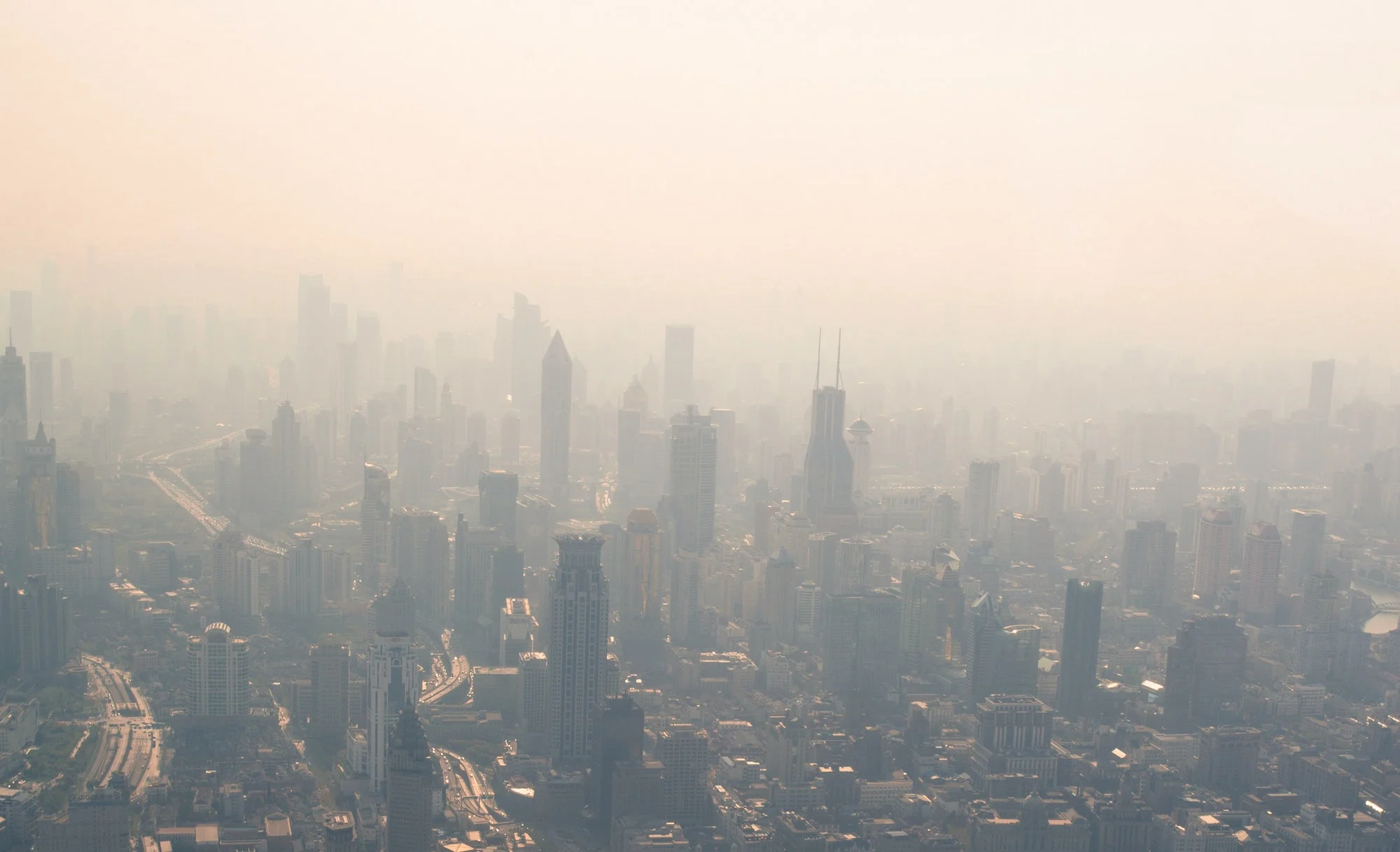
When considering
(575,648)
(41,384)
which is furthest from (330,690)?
(41,384)

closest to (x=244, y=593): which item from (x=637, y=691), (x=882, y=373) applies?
(x=637, y=691)

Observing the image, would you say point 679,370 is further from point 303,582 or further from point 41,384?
point 303,582

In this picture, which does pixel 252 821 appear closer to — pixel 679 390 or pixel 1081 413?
pixel 679 390

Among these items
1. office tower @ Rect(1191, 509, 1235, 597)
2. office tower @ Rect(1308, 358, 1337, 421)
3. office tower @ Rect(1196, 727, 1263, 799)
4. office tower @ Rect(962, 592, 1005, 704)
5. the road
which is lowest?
the road

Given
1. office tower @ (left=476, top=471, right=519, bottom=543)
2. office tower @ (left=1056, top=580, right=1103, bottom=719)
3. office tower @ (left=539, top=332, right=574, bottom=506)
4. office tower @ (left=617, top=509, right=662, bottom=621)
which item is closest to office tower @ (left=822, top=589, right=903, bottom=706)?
office tower @ (left=1056, top=580, right=1103, bottom=719)

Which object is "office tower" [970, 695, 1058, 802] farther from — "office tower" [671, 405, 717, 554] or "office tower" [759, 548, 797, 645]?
"office tower" [671, 405, 717, 554]

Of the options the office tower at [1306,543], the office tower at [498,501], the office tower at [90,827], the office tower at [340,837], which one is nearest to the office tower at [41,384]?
the office tower at [498,501]
